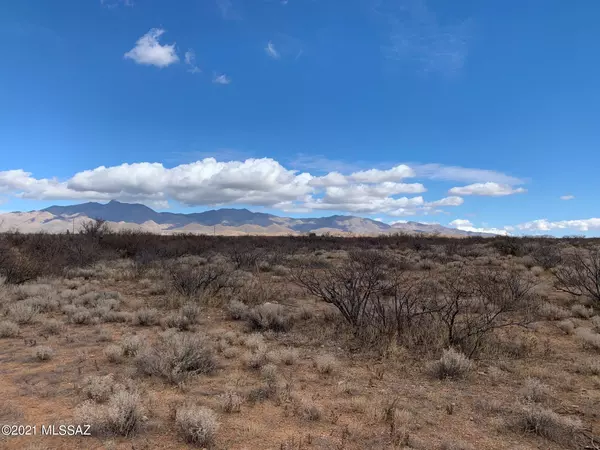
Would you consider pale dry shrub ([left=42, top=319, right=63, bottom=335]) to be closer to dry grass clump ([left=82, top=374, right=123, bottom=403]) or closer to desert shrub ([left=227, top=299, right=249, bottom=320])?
dry grass clump ([left=82, top=374, right=123, bottom=403])

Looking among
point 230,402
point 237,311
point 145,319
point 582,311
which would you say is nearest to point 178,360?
point 230,402

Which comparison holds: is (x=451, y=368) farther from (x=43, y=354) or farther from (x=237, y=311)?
(x=43, y=354)

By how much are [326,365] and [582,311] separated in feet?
23.0

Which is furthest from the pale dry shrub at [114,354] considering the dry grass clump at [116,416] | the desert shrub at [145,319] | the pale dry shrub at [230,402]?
the desert shrub at [145,319]

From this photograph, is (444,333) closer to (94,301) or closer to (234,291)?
(234,291)

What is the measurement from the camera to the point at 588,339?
726 cm

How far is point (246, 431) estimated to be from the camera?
4125 millimetres

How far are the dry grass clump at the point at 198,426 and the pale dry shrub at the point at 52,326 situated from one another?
505 cm

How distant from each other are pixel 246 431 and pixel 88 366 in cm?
316

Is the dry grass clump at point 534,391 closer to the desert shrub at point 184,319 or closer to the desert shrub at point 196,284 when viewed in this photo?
the desert shrub at point 184,319

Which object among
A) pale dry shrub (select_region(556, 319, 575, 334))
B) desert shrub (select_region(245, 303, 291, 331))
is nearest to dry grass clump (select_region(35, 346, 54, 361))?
desert shrub (select_region(245, 303, 291, 331))

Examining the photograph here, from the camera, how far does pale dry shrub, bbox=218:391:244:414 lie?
15.0 feet

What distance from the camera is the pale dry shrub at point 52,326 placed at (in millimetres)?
7809

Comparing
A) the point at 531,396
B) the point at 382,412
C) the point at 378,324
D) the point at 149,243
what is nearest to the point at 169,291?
the point at 378,324
